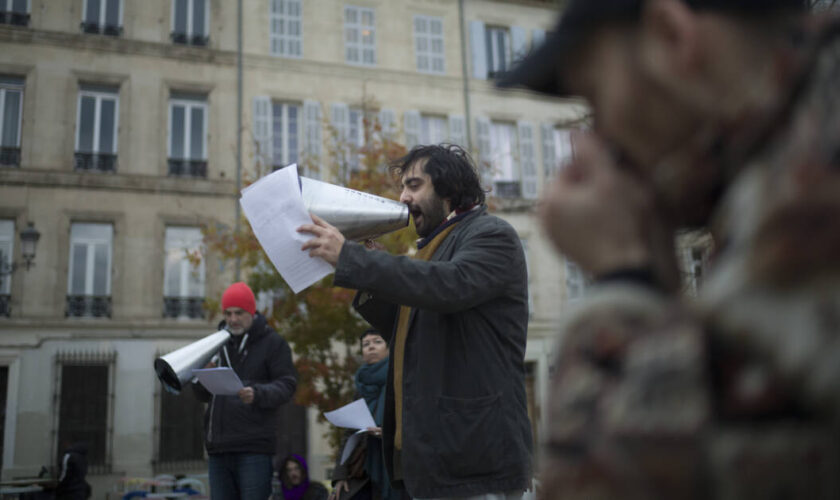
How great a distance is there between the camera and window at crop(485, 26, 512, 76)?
23281 mm

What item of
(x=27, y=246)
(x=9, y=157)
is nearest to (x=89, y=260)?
(x=27, y=246)

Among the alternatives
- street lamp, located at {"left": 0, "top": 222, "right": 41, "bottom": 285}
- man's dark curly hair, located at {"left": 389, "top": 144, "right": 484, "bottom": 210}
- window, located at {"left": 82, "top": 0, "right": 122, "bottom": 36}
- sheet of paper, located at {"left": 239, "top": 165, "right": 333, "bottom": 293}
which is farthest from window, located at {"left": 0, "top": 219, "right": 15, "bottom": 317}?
sheet of paper, located at {"left": 239, "top": 165, "right": 333, "bottom": 293}

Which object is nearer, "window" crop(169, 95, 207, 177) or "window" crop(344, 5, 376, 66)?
"window" crop(169, 95, 207, 177)

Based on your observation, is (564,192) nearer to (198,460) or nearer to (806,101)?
(806,101)

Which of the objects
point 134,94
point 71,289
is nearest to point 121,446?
point 71,289

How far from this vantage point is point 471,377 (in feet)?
8.48

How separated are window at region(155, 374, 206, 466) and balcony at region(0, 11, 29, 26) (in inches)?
400

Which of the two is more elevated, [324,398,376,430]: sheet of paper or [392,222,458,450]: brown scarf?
[392,222,458,450]: brown scarf

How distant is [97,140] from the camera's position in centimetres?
1930

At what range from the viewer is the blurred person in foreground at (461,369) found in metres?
2.33

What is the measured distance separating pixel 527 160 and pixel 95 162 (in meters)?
12.4

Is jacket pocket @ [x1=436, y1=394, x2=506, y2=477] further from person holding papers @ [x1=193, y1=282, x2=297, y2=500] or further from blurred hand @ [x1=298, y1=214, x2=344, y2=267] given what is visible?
person holding papers @ [x1=193, y1=282, x2=297, y2=500]

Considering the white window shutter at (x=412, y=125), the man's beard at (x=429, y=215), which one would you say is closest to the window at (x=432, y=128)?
the white window shutter at (x=412, y=125)

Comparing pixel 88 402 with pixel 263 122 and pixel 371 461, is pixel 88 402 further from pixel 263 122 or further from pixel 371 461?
pixel 371 461
